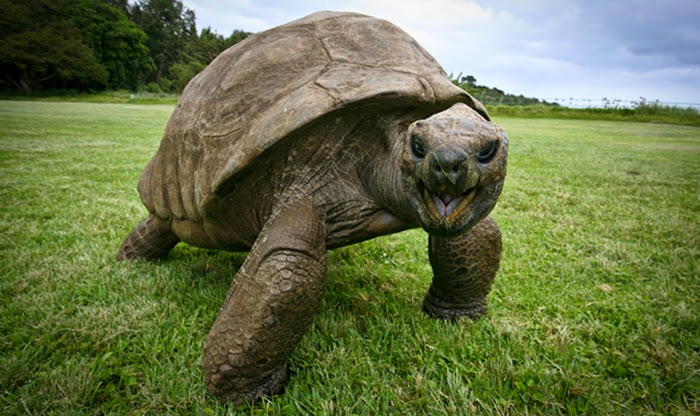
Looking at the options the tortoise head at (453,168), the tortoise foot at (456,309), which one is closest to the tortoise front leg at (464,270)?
the tortoise foot at (456,309)

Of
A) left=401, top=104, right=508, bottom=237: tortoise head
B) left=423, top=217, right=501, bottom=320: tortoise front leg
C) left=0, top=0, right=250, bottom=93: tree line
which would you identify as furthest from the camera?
left=0, top=0, right=250, bottom=93: tree line

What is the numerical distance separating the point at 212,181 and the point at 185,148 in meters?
0.52

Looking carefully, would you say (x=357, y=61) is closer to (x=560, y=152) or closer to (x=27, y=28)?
(x=560, y=152)

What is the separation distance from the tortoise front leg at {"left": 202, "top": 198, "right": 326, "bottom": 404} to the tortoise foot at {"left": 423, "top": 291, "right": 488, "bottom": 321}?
87cm

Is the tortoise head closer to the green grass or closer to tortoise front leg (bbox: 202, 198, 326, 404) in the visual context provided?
tortoise front leg (bbox: 202, 198, 326, 404)

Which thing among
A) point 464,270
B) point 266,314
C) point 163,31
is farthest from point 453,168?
point 163,31

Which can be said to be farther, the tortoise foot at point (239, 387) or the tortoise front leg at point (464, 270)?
the tortoise front leg at point (464, 270)

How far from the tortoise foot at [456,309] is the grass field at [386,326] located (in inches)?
3.3

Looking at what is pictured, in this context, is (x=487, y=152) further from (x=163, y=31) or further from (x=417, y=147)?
(x=163, y=31)

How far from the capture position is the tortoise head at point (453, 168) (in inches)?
45.1

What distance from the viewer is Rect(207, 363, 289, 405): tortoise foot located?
1.51 metres

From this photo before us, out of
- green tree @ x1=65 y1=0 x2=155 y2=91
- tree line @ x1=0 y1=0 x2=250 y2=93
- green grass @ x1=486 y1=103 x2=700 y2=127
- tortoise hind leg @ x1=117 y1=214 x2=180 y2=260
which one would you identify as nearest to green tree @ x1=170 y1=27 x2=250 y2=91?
tree line @ x1=0 y1=0 x2=250 y2=93

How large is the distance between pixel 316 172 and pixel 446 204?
688 mm

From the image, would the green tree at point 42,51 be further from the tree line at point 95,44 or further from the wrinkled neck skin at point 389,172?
the wrinkled neck skin at point 389,172
